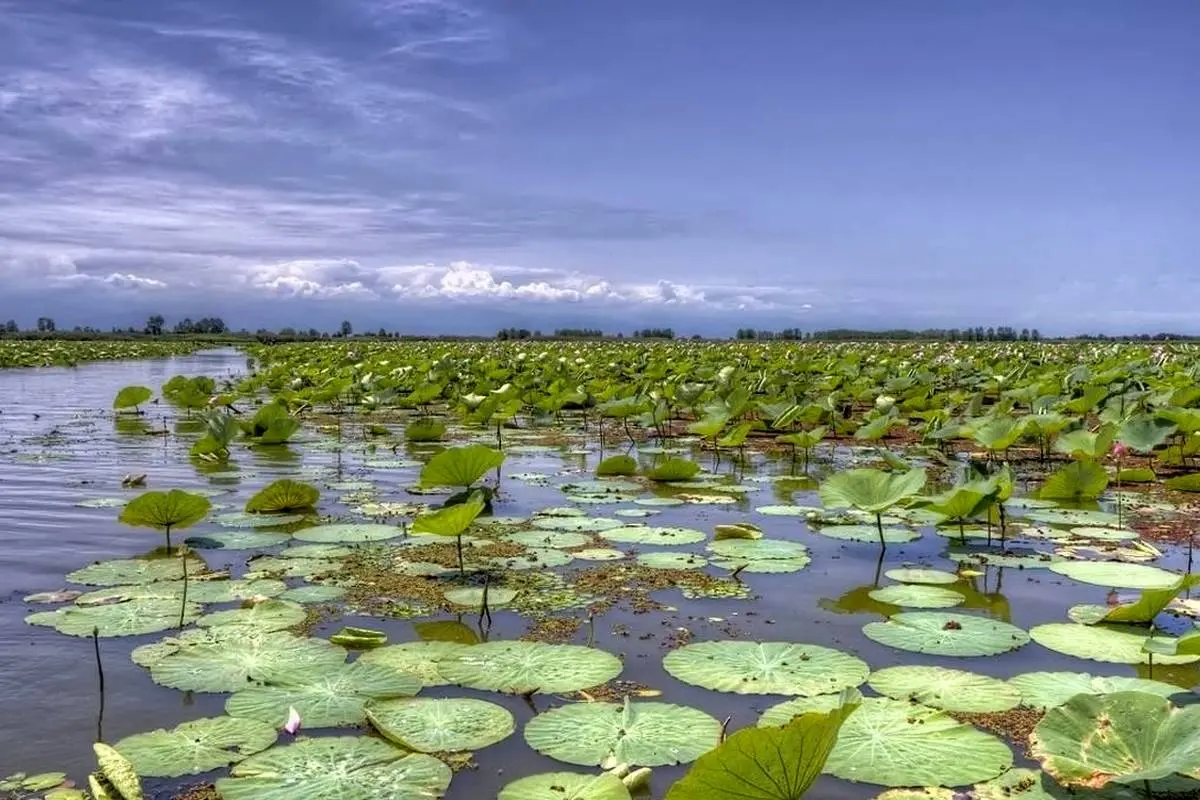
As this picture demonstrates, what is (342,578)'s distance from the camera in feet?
13.1

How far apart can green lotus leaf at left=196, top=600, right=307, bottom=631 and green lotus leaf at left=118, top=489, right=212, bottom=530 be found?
2.48 feet

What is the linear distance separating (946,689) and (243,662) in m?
2.09

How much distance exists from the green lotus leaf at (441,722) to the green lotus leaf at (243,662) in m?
0.37

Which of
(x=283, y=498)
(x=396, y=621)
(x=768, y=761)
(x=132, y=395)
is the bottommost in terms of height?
(x=396, y=621)

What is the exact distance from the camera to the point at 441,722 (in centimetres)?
250

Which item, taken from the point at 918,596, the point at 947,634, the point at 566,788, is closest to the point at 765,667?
the point at 947,634

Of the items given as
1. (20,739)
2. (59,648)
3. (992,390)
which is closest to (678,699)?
(20,739)

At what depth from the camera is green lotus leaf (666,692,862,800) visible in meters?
1.63

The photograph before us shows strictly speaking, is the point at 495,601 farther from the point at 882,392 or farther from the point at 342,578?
the point at 882,392

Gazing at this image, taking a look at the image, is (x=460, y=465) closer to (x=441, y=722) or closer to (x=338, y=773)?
(x=441, y=722)

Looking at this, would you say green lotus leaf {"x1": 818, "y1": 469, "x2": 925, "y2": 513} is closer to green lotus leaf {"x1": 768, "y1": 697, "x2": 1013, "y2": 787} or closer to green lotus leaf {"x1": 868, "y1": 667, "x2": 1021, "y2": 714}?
green lotus leaf {"x1": 868, "y1": 667, "x2": 1021, "y2": 714}

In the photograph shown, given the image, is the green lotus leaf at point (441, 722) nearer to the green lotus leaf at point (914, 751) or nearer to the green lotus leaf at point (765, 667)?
the green lotus leaf at point (765, 667)

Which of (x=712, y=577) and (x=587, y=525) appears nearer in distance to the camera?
(x=712, y=577)

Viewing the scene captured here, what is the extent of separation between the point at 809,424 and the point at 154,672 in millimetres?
8366
